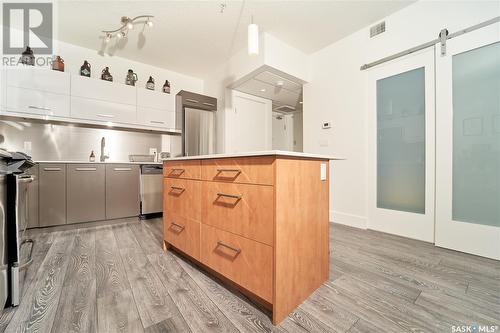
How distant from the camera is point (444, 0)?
195cm

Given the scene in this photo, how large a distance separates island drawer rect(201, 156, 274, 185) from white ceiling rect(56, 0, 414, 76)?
2.07 metres

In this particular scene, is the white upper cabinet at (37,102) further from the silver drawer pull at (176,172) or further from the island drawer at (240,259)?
the island drawer at (240,259)

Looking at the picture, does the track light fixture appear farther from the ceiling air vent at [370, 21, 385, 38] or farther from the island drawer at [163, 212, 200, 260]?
the ceiling air vent at [370, 21, 385, 38]

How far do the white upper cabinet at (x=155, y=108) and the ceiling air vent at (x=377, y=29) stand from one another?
3.11 metres

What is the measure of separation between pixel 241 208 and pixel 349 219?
217 cm

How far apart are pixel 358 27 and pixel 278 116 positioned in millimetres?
2684

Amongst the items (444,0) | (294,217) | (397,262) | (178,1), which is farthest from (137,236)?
(444,0)

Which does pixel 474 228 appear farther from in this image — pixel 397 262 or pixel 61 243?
pixel 61 243

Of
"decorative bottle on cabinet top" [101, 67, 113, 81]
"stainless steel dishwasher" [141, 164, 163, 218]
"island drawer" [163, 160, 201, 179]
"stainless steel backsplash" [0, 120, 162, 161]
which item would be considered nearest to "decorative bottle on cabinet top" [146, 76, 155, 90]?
"decorative bottle on cabinet top" [101, 67, 113, 81]

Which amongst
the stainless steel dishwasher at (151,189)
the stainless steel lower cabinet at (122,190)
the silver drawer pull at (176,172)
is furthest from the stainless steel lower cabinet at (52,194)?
the silver drawer pull at (176,172)

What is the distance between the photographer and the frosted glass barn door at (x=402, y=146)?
204 centimetres

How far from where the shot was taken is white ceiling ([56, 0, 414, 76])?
2.23 meters

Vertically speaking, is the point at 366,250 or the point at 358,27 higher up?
the point at 358,27

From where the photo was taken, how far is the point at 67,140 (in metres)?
2.86
